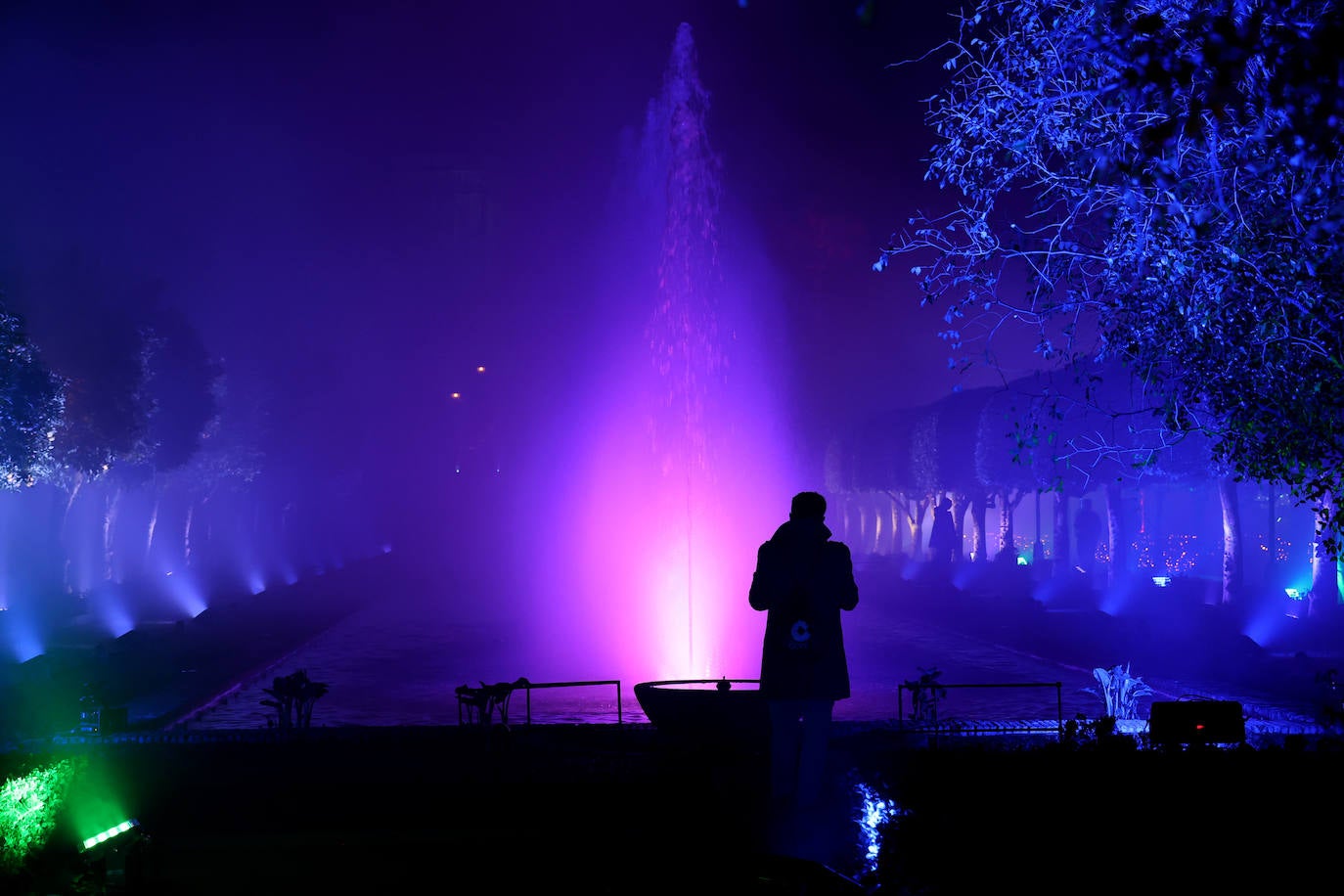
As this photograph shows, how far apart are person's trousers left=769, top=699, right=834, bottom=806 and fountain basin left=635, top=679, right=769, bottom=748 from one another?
4.75 feet

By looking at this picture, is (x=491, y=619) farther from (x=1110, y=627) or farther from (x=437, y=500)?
(x=437, y=500)

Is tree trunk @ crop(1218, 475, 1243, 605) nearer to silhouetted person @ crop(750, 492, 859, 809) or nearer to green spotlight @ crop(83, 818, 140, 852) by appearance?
silhouetted person @ crop(750, 492, 859, 809)

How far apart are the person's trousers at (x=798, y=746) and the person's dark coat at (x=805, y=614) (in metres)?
0.13

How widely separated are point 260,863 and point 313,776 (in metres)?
2.98

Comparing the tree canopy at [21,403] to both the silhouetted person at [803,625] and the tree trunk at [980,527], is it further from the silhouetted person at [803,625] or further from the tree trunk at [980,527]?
the tree trunk at [980,527]

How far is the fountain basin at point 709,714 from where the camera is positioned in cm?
990

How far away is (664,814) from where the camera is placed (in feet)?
27.4

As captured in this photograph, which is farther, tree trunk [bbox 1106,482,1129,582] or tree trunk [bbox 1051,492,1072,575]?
tree trunk [bbox 1051,492,1072,575]

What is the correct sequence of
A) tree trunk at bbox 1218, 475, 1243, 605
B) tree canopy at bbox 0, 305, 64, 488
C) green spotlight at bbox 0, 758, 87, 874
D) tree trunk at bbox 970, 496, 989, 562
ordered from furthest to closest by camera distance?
tree trunk at bbox 970, 496, 989, 562 → tree trunk at bbox 1218, 475, 1243, 605 → tree canopy at bbox 0, 305, 64, 488 → green spotlight at bbox 0, 758, 87, 874

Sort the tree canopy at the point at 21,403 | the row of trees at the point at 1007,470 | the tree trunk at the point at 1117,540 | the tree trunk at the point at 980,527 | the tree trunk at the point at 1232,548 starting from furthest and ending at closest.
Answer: the tree trunk at the point at 980,527 → the tree trunk at the point at 1117,540 → the row of trees at the point at 1007,470 → the tree trunk at the point at 1232,548 → the tree canopy at the point at 21,403

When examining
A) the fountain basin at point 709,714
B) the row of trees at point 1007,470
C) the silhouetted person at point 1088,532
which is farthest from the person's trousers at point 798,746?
the silhouetted person at point 1088,532

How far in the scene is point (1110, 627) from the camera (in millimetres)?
25797

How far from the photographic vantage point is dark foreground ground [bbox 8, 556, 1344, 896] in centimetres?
649

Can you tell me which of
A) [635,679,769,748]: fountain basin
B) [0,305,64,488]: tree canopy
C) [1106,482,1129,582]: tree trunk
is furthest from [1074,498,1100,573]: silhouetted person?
[0,305,64,488]: tree canopy
